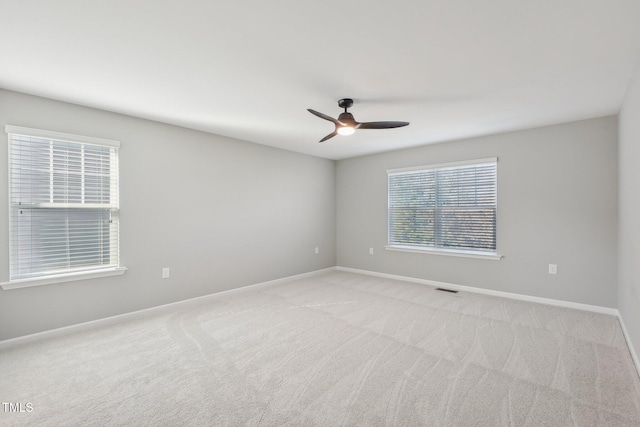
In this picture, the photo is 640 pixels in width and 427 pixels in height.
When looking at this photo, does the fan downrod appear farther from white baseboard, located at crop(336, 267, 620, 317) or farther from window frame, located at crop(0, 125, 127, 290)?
white baseboard, located at crop(336, 267, 620, 317)

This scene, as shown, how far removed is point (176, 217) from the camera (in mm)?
3742

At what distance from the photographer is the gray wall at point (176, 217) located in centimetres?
281

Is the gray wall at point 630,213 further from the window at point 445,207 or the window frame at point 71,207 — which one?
the window frame at point 71,207

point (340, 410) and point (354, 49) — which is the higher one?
point (354, 49)

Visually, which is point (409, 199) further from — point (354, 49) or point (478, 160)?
point (354, 49)

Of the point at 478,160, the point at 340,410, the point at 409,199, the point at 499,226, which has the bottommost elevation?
the point at 340,410

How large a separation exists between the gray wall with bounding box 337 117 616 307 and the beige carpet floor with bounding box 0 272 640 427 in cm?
46

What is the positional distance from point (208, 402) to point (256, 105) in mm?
2660

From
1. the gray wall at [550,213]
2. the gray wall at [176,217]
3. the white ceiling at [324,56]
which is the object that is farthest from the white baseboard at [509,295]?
the white ceiling at [324,56]

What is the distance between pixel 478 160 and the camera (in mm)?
4293

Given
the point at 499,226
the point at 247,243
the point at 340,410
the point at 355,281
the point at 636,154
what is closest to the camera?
the point at 340,410

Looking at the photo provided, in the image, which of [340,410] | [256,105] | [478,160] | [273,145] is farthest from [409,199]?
[340,410]

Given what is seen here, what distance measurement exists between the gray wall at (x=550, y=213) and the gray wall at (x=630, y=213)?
340 mm

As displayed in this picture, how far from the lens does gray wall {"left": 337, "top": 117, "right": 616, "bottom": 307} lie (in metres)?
3.42
